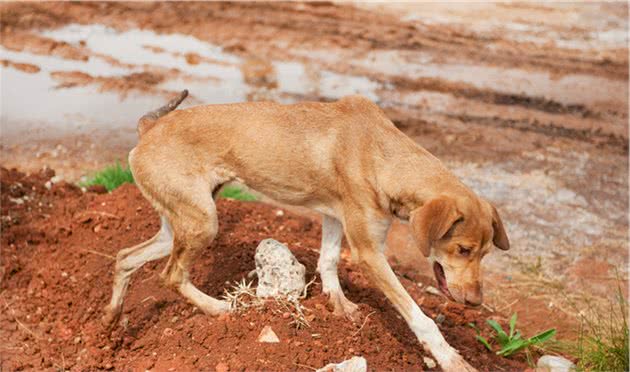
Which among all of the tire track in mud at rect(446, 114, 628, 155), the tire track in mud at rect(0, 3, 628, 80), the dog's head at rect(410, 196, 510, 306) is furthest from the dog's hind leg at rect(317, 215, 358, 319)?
the tire track in mud at rect(0, 3, 628, 80)

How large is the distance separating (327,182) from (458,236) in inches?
43.0

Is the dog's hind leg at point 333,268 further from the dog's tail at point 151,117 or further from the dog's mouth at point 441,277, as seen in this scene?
the dog's tail at point 151,117

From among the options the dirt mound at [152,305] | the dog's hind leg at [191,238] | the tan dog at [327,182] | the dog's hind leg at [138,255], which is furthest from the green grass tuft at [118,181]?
the dog's hind leg at [191,238]

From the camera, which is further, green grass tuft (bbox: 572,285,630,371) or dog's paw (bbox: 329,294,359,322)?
dog's paw (bbox: 329,294,359,322)

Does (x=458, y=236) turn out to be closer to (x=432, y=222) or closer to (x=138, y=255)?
(x=432, y=222)

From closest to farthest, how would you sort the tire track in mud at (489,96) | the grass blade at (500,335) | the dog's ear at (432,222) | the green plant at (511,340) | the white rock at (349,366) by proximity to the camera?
the white rock at (349,366)
the dog's ear at (432,222)
the green plant at (511,340)
the grass blade at (500,335)
the tire track in mud at (489,96)

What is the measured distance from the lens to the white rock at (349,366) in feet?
19.0

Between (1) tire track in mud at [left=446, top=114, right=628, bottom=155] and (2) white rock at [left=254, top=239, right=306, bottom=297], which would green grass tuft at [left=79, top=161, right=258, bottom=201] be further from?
(1) tire track in mud at [left=446, top=114, right=628, bottom=155]

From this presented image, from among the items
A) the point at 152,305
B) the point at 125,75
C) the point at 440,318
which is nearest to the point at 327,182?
the point at 440,318

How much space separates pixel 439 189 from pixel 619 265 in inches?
166

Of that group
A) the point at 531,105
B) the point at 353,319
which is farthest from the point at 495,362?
the point at 531,105

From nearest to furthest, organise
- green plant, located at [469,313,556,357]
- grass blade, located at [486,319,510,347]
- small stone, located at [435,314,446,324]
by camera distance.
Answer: green plant, located at [469,313,556,357] < grass blade, located at [486,319,510,347] < small stone, located at [435,314,446,324]

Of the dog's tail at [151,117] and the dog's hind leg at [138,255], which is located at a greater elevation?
the dog's tail at [151,117]

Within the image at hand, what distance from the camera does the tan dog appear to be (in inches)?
243
